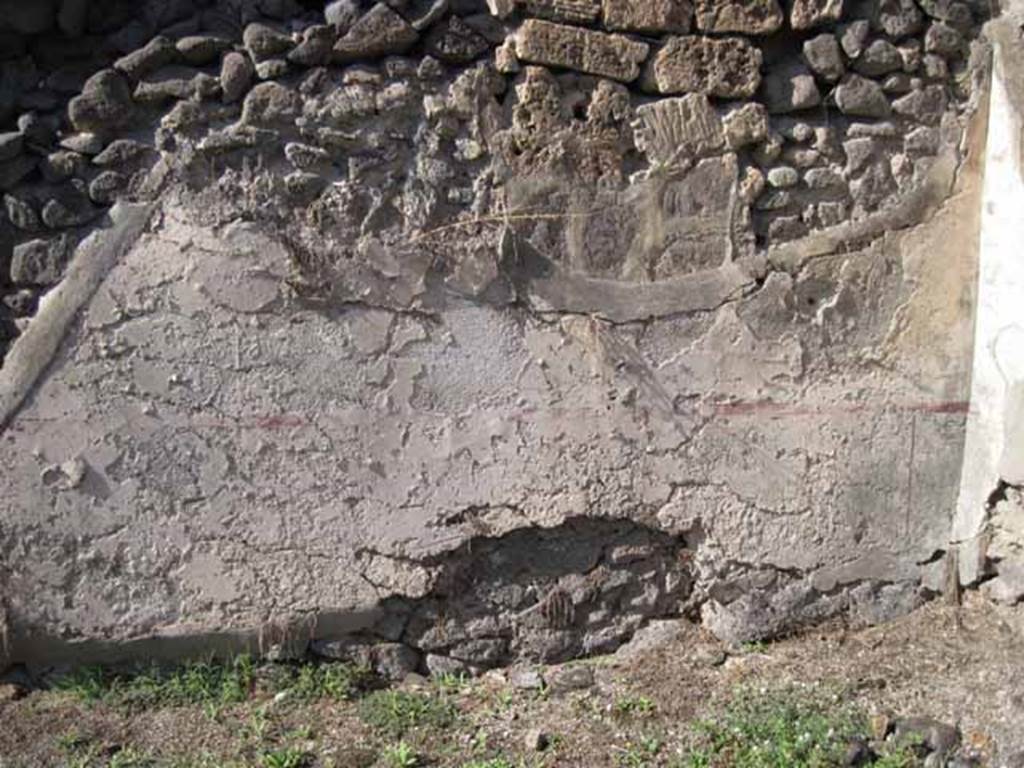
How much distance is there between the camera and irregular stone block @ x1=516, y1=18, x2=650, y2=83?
3412mm

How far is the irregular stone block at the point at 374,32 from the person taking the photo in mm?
3338

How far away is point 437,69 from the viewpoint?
3404 mm

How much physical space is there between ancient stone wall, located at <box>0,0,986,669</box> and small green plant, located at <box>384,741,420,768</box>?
→ 37cm

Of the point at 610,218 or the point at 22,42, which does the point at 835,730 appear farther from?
the point at 22,42

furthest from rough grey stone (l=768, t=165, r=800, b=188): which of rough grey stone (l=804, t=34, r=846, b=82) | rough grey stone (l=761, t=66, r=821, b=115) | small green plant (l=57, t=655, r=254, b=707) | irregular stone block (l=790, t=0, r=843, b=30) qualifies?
small green plant (l=57, t=655, r=254, b=707)

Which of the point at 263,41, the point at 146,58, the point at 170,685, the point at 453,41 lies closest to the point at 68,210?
A: the point at 146,58

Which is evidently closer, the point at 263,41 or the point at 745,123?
the point at 263,41

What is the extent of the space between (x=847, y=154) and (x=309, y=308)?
5.16ft

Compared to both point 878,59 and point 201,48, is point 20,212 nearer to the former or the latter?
point 201,48

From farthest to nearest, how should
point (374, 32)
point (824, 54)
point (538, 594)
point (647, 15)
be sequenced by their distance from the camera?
1. point (538, 594)
2. point (824, 54)
3. point (647, 15)
4. point (374, 32)

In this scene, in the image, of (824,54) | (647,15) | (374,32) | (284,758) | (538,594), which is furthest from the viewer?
(538,594)

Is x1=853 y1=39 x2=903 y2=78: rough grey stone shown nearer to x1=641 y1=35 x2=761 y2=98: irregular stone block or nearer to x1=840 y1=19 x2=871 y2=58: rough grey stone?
x1=840 y1=19 x2=871 y2=58: rough grey stone

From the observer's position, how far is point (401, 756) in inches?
129

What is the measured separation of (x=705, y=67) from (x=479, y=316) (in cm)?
92
